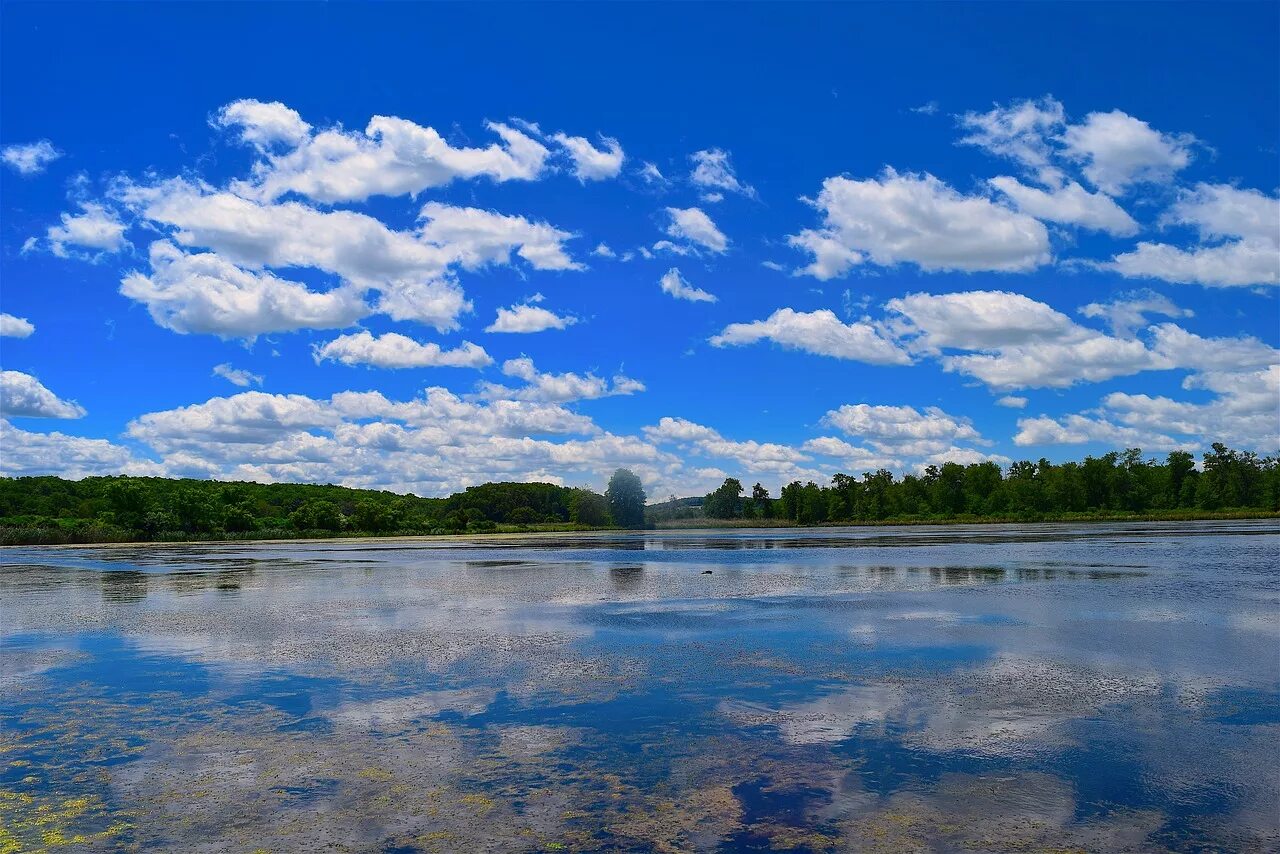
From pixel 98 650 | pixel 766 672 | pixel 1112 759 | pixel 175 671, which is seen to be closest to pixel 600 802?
pixel 1112 759

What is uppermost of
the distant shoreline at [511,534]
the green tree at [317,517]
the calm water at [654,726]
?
the green tree at [317,517]

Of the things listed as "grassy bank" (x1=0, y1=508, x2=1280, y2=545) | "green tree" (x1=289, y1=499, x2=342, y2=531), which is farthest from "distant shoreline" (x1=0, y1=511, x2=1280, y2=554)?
"green tree" (x1=289, y1=499, x2=342, y2=531)

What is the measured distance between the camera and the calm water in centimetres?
947

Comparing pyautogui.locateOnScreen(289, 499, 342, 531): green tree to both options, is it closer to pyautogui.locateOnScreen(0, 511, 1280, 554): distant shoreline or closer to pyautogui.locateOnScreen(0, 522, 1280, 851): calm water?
pyautogui.locateOnScreen(0, 511, 1280, 554): distant shoreline

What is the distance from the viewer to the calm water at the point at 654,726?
31.1 ft

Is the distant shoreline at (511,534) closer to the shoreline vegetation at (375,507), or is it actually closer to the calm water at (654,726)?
the shoreline vegetation at (375,507)

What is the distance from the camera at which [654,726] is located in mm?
13664

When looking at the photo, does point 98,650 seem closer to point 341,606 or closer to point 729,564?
point 341,606

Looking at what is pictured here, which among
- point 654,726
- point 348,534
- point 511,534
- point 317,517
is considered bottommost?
point 511,534

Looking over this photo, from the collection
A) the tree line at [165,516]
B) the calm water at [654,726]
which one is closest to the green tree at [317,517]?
the tree line at [165,516]

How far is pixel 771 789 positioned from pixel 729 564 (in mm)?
44663

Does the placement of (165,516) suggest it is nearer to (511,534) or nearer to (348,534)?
(348,534)

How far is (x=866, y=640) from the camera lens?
21.7 m

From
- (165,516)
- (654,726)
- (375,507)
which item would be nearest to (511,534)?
(375,507)
